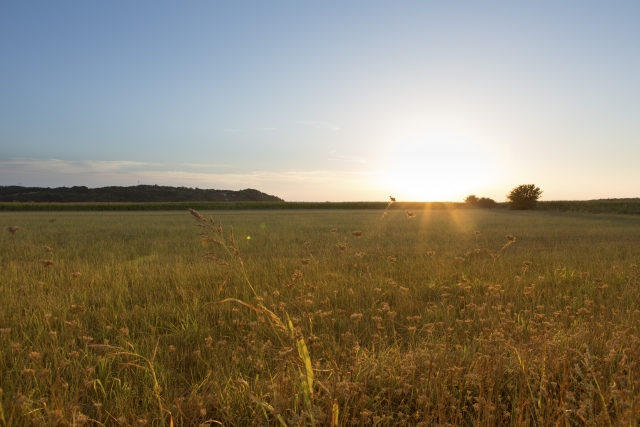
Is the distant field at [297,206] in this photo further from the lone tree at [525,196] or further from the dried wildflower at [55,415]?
the dried wildflower at [55,415]

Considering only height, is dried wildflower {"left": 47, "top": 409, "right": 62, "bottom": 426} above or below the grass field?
above

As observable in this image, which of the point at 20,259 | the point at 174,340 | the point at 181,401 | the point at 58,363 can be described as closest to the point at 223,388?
the point at 181,401

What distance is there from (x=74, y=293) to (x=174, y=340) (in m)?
2.44

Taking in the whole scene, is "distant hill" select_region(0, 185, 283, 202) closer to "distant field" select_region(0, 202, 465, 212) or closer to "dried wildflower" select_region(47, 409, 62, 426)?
"distant field" select_region(0, 202, 465, 212)

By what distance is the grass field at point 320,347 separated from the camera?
231 centimetres

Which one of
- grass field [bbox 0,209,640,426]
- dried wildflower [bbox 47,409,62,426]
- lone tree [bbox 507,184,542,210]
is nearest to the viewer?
dried wildflower [bbox 47,409,62,426]

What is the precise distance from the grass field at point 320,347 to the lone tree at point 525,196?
194 feet

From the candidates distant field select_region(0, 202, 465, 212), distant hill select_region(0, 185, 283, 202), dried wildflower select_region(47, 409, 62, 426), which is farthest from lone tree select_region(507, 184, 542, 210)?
distant hill select_region(0, 185, 283, 202)

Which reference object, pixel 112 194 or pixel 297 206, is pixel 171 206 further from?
pixel 112 194

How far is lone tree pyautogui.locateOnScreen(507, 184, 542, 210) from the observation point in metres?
60.2

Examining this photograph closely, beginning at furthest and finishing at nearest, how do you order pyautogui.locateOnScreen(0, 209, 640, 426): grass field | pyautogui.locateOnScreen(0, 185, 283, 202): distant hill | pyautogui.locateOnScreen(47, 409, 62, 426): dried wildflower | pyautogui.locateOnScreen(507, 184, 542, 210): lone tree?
pyautogui.locateOnScreen(0, 185, 283, 202): distant hill < pyautogui.locateOnScreen(507, 184, 542, 210): lone tree < pyautogui.locateOnScreen(0, 209, 640, 426): grass field < pyautogui.locateOnScreen(47, 409, 62, 426): dried wildflower

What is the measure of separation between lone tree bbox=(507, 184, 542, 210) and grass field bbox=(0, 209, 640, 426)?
59056 mm

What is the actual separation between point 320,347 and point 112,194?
145 m

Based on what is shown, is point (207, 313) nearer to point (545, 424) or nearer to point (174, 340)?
point (174, 340)
